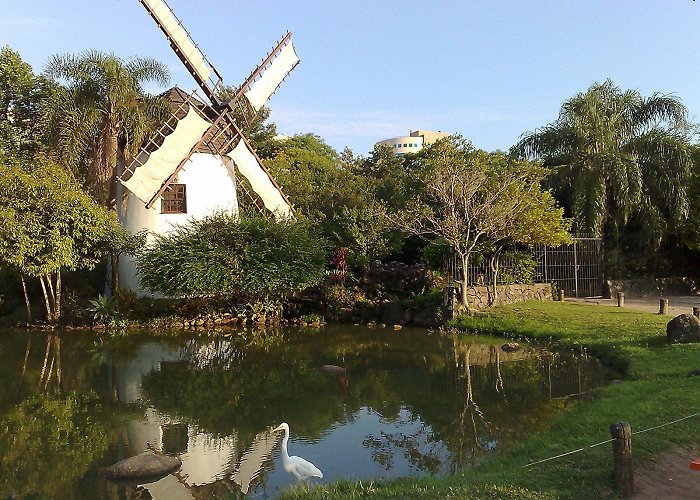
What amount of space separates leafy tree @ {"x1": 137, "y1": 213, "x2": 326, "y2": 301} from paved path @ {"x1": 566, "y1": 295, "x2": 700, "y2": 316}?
9829 millimetres

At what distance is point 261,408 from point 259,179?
48.4ft

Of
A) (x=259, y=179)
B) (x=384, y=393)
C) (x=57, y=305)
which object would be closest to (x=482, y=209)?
(x=384, y=393)

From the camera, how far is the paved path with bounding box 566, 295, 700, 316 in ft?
59.3

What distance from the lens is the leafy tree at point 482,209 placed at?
690 inches

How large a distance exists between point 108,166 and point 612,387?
1943 centimetres

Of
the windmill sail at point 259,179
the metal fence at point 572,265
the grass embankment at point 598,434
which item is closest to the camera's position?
the grass embankment at point 598,434

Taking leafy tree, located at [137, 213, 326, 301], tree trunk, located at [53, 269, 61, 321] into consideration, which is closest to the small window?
leafy tree, located at [137, 213, 326, 301]

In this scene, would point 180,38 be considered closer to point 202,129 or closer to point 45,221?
point 202,129

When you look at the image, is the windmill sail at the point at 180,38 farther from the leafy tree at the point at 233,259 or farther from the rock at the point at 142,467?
the rock at the point at 142,467

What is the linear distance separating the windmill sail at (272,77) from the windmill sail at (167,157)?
9.86ft

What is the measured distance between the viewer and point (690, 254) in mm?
24578

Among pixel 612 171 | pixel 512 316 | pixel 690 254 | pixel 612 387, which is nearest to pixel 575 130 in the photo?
pixel 612 171

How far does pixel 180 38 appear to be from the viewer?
74.1 ft

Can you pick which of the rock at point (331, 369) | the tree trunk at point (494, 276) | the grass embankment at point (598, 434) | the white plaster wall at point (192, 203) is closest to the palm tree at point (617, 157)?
the tree trunk at point (494, 276)
